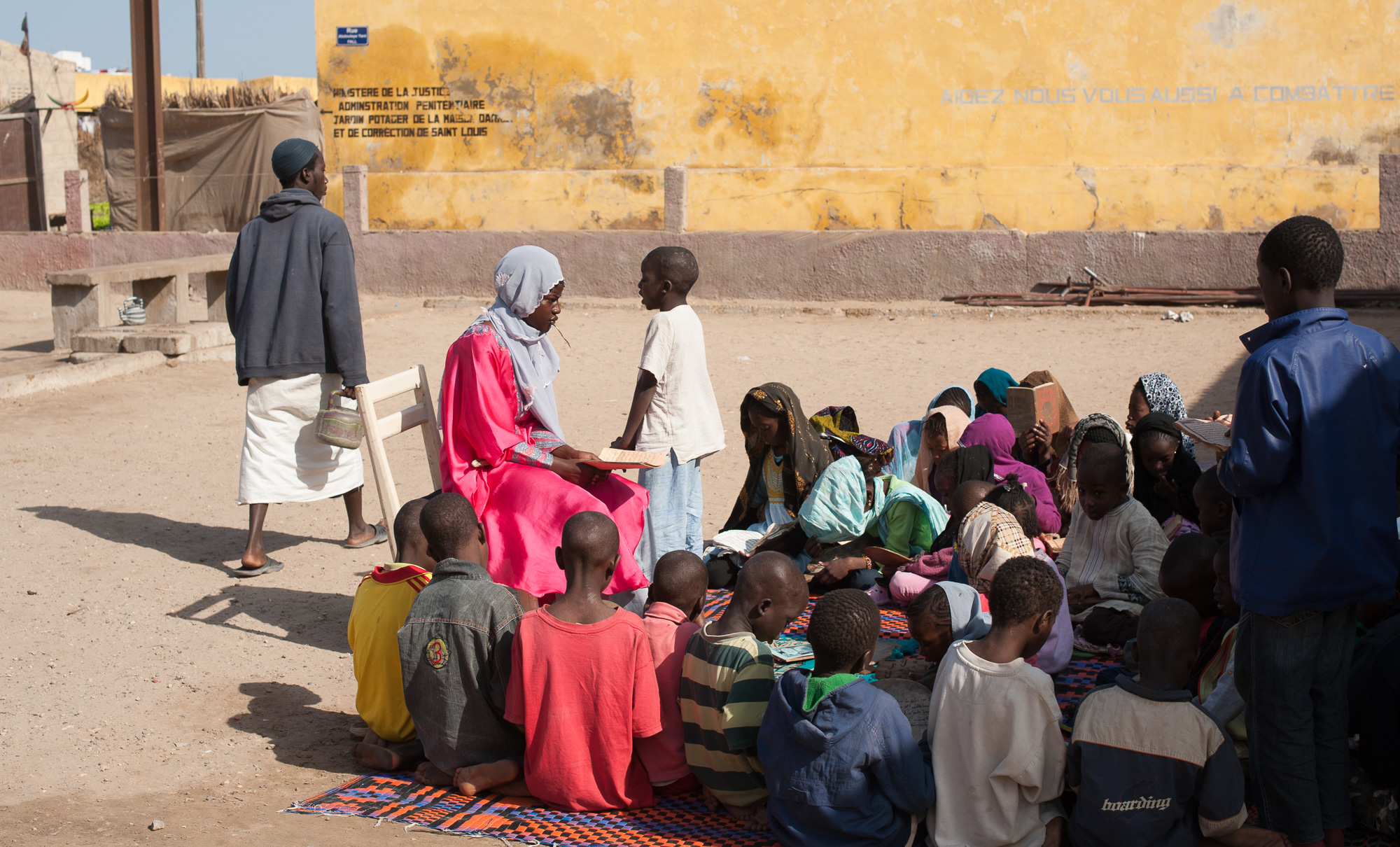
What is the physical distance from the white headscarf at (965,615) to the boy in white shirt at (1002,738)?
440mm

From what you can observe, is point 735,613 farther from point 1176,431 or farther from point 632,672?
point 1176,431

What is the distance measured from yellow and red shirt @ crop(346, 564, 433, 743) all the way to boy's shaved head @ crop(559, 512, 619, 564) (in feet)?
1.97

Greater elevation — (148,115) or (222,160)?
(148,115)

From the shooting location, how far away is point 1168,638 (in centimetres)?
292

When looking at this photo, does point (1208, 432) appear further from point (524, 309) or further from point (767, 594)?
point (524, 309)

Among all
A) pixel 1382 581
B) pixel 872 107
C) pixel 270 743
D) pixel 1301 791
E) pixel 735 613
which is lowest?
pixel 270 743

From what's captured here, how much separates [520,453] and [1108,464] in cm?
218

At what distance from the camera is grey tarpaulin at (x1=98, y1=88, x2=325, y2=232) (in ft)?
61.9

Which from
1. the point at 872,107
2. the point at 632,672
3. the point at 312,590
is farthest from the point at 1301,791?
the point at 872,107

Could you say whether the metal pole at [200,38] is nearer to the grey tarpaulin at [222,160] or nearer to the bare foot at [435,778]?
the grey tarpaulin at [222,160]

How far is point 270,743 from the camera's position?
12.6ft

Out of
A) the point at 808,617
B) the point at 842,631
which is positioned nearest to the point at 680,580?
the point at 842,631

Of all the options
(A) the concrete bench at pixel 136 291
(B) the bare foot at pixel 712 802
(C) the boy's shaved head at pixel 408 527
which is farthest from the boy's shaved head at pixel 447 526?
(A) the concrete bench at pixel 136 291

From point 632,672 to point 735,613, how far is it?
1.10 feet
